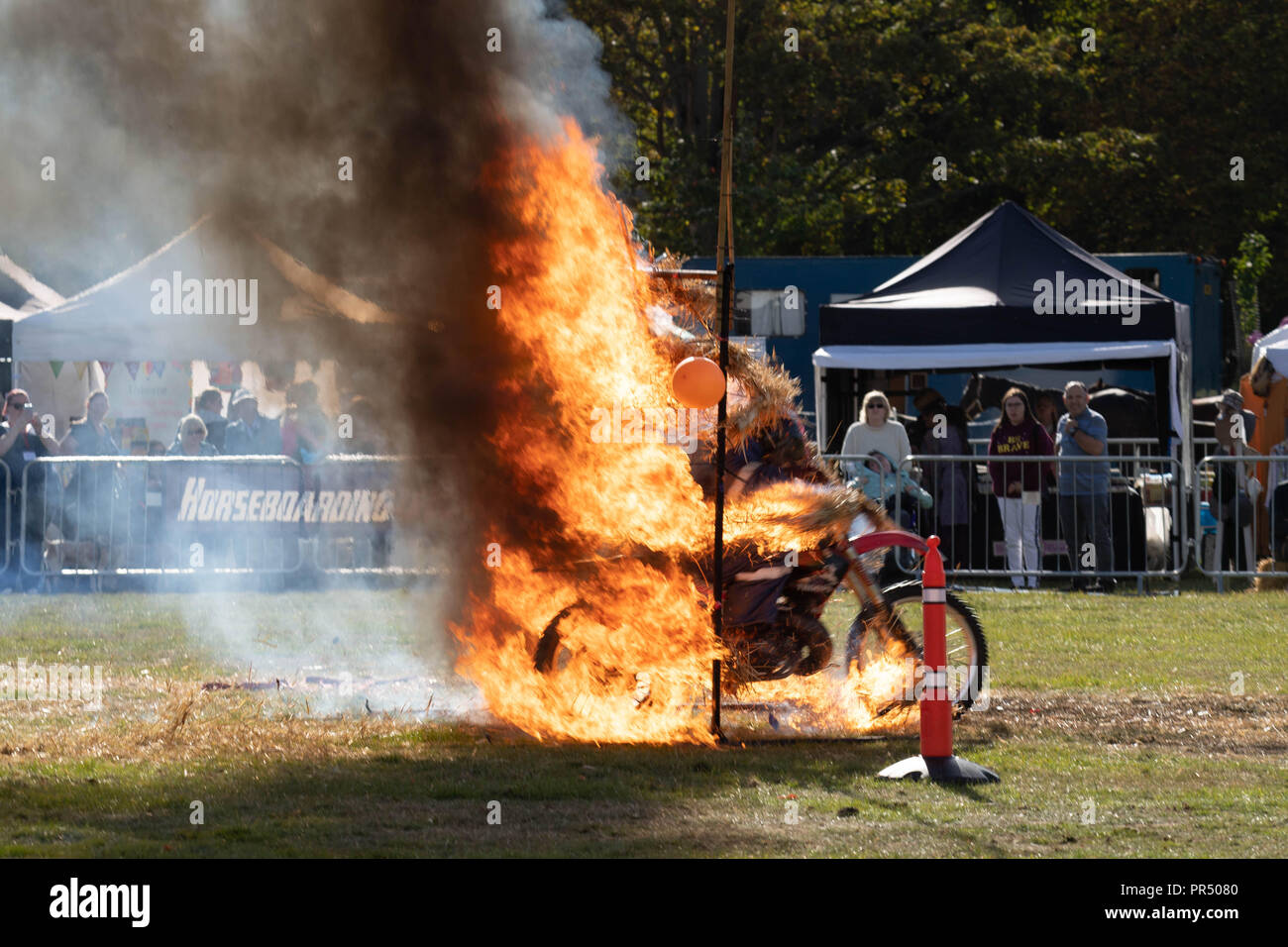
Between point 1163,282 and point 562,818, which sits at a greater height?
point 1163,282

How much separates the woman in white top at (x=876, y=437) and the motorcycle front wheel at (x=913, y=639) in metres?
8.29

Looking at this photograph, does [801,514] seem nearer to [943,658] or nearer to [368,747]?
[943,658]

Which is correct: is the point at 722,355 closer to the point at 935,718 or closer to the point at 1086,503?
the point at 935,718

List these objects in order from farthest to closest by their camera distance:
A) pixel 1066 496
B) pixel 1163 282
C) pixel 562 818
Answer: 1. pixel 1163 282
2. pixel 1066 496
3. pixel 562 818

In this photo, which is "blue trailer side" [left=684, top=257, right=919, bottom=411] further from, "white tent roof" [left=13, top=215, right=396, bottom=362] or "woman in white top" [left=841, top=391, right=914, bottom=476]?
"white tent roof" [left=13, top=215, right=396, bottom=362]

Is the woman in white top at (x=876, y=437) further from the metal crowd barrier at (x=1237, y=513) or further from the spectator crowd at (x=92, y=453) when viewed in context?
the spectator crowd at (x=92, y=453)

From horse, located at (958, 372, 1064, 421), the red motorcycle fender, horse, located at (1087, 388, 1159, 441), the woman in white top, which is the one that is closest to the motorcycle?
the red motorcycle fender

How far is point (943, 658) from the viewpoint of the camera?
878cm

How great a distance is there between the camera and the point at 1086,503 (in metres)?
18.4

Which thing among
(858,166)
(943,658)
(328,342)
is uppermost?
(858,166)

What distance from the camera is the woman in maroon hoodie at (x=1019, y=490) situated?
18.5 metres

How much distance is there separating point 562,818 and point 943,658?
7.23 feet

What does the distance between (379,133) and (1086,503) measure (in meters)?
10.3
